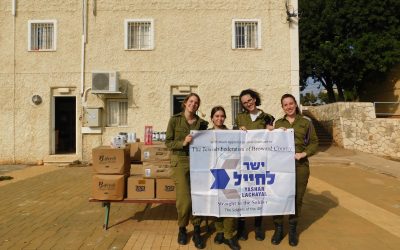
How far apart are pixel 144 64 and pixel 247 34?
4246 millimetres

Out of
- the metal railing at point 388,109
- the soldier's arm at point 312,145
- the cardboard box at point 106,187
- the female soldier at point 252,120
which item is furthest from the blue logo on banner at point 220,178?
the metal railing at point 388,109

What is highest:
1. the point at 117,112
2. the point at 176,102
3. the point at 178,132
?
the point at 176,102

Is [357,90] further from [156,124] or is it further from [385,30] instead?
[156,124]

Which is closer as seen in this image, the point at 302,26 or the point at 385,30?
the point at 385,30

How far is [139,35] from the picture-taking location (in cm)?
1307

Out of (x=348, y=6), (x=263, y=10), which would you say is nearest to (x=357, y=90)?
(x=348, y=6)

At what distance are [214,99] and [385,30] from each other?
1577 centimetres

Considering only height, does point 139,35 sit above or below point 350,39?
below

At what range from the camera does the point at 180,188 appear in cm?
454

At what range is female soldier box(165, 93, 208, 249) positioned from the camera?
14.8 feet

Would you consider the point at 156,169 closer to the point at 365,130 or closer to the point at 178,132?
the point at 178,132

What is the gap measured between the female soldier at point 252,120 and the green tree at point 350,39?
19.3 metres

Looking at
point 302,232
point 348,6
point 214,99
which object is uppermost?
point 348,6

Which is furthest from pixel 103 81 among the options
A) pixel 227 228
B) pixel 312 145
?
pixel 312 145
